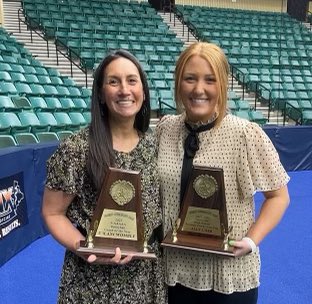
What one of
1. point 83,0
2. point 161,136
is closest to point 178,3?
point 83,0

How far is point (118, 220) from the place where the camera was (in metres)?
1.59

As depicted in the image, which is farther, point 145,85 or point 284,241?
point 284,241

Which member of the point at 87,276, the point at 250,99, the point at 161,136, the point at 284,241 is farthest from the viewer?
the point at 250,99

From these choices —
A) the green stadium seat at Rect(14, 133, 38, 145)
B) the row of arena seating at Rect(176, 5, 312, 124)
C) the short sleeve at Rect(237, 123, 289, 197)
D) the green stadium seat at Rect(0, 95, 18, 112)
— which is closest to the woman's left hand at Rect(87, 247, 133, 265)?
the short sleeve at Rect(237, 123, 289, 197)

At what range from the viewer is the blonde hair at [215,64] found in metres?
1.56

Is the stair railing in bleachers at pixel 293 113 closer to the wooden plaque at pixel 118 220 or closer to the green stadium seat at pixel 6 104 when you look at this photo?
the green stadium seat at pixel 6 104

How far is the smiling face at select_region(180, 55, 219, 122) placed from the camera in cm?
158

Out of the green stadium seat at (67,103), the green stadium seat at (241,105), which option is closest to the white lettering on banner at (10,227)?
the green stadium seat at (67,103)

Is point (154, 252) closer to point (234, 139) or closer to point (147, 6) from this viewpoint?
point (234, 139)

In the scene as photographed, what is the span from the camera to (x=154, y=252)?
166 cm

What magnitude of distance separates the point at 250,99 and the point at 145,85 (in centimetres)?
1178

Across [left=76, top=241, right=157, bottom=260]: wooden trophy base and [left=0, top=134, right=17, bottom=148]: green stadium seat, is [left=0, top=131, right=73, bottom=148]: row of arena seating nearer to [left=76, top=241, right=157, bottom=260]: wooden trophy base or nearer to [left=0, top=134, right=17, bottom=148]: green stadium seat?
[left=0, top=134, right=17, bottom=148]: green stadium seat

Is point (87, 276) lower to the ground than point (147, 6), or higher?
lower

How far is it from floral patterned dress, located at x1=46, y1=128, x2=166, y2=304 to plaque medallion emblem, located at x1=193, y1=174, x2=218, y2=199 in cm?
15
